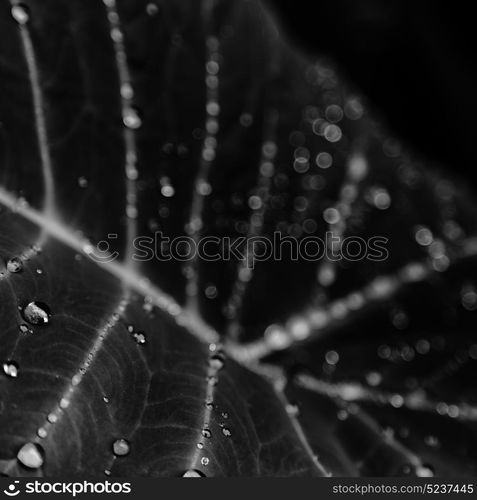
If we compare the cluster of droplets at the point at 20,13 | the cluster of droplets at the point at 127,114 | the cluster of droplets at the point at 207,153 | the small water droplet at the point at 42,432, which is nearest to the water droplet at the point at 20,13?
the cluster of droplets at the point at 20,13

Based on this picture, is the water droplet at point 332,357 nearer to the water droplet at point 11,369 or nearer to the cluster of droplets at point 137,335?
the cluster of droplets at point 137,335

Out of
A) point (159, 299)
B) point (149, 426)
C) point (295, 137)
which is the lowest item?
point (149, 426)

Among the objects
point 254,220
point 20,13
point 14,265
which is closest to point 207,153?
point 254,220

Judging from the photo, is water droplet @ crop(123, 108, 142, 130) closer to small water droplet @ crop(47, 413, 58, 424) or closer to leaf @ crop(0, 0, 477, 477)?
leaf @ crop(0, 0, 477, 477)

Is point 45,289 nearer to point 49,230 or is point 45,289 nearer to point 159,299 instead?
point 49,230

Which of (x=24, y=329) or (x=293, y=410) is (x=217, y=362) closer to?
(x=293, y=410)

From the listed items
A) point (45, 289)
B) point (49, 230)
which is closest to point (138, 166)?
point (49, 230)
